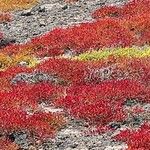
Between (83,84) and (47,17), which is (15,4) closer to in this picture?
(47,17)

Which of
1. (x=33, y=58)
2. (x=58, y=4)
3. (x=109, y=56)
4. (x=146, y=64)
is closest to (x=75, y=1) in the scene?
(x=58, y=4)

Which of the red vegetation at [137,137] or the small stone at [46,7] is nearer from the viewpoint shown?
the red vegetation at [137,137]

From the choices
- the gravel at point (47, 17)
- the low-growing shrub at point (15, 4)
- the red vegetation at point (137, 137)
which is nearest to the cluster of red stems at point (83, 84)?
the red vegetation at point (137, 137)

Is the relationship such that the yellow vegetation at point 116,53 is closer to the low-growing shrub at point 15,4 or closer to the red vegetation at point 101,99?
the red vegetation at point 101,99

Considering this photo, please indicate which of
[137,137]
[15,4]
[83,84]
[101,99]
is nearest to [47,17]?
[15,4]

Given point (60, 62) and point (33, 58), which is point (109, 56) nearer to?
point (60, 62)

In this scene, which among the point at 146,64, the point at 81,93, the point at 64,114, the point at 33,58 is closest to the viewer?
the point at 64,114

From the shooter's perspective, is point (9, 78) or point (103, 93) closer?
point (103, 93)

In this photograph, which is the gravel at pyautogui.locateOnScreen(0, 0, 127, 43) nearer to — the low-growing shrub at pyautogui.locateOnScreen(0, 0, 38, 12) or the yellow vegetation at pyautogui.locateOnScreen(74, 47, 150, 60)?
the low-growing shrub at pyautogui.locateOnScreen(0, 0, 38, 12)
